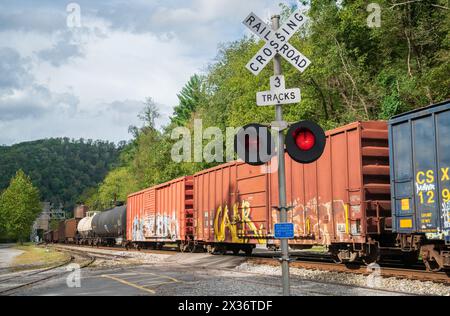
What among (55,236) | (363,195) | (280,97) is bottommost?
(55,236)

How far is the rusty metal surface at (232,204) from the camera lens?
1811cm

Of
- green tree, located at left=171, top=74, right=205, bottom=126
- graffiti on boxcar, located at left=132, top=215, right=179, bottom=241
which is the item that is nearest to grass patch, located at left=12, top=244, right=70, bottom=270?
graffiti on boxcar, located at left=132, top=215, right=179, bottom=241

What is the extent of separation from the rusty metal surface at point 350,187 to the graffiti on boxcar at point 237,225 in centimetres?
325

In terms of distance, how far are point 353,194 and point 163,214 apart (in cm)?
1707

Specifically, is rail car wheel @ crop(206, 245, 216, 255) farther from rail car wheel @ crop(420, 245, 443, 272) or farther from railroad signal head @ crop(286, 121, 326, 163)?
railroad signal head @ crop(286, 121, 326, 163)

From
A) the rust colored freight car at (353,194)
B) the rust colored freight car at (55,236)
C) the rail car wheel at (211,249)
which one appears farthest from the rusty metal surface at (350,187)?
the rust colored freight car at (55,236)

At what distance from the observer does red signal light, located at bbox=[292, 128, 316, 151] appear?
6223mm

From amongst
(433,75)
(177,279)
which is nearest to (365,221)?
(177,279)

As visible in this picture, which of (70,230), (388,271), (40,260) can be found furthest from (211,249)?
(70,230)

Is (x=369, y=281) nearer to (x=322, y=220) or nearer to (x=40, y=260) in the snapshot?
(x=322, y=220)

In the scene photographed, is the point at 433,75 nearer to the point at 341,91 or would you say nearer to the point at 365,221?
the point at 341,91

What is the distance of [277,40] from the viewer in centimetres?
632

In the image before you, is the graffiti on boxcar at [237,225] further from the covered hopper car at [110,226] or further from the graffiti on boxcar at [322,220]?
the covered hopper car at [110,226]

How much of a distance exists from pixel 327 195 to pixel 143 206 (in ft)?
66.9
